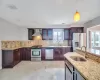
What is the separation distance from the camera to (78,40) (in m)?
6.83

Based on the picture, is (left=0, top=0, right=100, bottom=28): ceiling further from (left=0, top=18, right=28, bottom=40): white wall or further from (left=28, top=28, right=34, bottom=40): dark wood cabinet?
(left=28, top=28, right=34, bottom=40): dark wood cabinet

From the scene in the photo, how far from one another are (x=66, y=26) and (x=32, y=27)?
254 centimetres

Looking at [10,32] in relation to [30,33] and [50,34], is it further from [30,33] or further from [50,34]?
[50,34]

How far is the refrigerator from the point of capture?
6.57 metres

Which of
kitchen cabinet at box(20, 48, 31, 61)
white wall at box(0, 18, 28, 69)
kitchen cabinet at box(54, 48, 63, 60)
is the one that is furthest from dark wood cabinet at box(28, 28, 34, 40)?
kitchen cabinet at box(54, 48, 63, 60)

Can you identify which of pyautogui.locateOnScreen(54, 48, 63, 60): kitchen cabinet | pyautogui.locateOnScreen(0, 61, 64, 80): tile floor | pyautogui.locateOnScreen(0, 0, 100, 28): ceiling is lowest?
pyautogui.locateOnScreen(0, 61, 64, 80): tile floor

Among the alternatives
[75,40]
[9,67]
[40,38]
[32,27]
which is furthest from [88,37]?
[9,67]

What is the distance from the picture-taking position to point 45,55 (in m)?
7.41

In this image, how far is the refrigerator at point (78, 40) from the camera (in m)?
6.57

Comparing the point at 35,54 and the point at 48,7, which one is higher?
the point at 48,7

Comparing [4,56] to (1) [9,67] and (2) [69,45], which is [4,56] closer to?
(1) [9,67]

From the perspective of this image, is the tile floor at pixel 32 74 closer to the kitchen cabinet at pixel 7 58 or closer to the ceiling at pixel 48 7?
the kitchen cabinet at pixel 7 58

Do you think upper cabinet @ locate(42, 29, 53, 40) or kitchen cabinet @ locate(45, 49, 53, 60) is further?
upper cabinet @ locate(42, 29, 53, 40)

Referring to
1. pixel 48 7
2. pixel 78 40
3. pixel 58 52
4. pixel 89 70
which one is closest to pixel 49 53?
pixel 58 52
